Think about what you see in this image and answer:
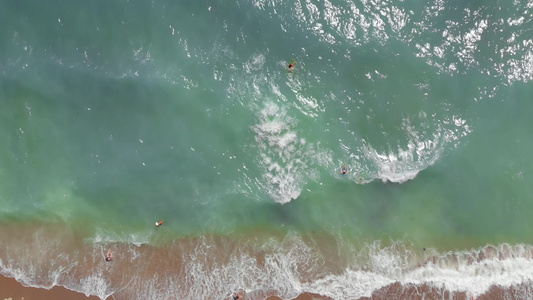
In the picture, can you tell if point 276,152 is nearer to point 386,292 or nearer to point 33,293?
point 386,292

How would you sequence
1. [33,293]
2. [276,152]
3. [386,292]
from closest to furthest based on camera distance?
[386,292], [33,293], [276,152]

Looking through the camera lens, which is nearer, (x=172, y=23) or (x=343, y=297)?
(x=343, y=297)

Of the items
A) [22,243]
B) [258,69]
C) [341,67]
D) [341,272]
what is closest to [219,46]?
[258,69]

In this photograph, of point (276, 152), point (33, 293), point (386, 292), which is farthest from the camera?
point (276, 152)

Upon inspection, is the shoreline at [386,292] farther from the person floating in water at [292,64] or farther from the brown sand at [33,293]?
the person floating in water at [292,64]

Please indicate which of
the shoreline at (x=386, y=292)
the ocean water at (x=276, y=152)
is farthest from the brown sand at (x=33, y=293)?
the ocean water at (x=276, y=152)

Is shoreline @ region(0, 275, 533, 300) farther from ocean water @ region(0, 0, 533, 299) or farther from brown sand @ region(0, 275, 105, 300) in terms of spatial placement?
ocean water @ region(0, 0, 533, 299)

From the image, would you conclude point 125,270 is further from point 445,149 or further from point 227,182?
point 445,149

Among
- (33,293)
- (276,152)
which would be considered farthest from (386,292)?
(33,293)
